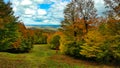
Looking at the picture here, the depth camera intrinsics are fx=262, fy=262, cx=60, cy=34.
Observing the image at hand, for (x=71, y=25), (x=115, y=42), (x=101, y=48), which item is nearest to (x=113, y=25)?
(x=115, y=42)

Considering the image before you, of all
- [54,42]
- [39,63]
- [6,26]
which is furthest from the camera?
[54,42]

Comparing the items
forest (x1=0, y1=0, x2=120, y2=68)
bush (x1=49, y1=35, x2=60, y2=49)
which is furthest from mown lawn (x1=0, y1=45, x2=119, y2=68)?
bush (x1=49, y1=35, x2=60, y2=49)

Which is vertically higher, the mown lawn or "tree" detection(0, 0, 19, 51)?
"tree" detection(0, 0, 19, 51)

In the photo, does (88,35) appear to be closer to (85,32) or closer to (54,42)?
(85,32)

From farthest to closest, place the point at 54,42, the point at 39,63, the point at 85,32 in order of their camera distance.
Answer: the point at 54,42
the point at 85,32
the point at 39,63

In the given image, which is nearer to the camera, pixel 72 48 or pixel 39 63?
pixel 39 63

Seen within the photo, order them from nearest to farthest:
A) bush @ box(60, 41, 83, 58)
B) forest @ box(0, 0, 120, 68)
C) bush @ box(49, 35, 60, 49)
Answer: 1. forest @ box(0, 0, 120, 68)
2. bush @ box(60, 41, 83, 58)
3. bush @ box(49, 35, 60, 49)

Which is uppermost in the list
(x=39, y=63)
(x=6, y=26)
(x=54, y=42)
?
(x=6, y=26)

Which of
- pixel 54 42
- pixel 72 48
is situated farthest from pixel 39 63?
pixel 54 42

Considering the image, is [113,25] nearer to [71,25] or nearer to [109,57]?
[109,57]

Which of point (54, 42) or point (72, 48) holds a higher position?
point (72, 48)

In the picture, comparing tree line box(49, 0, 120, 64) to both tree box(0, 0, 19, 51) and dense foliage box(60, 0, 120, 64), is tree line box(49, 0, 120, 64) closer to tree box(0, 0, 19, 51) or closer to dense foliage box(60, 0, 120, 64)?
dense foliage box(60, 0, 120, 64)

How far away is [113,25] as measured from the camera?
38750 millimetres

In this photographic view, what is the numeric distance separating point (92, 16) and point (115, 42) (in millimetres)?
9589
